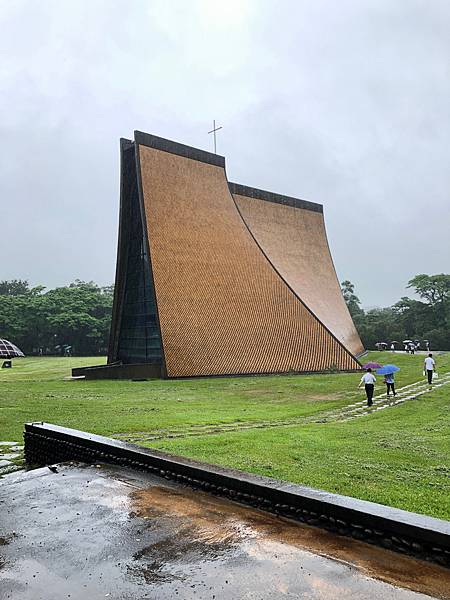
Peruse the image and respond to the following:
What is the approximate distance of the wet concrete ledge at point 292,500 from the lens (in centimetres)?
261

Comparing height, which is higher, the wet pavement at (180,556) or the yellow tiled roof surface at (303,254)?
the yellow tiled roof surface at (303,254)

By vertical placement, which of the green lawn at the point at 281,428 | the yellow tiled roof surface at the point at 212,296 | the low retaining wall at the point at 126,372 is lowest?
the green lawn at the point at 281,428

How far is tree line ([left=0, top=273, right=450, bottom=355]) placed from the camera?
33.5 metres

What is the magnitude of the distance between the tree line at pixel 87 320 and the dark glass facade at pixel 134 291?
18741 millimetres

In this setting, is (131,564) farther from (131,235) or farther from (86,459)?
(131,235)

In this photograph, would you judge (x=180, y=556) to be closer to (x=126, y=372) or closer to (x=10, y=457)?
(x=10, y=457)

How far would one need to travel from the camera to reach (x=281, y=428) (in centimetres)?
700

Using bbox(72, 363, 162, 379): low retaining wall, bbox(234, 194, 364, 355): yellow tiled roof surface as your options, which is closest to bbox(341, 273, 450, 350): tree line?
bbox(234, 194, 364, 355): yellow tiled roof surface

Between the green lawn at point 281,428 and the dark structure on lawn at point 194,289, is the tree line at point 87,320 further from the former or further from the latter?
the green lawn at point 281,428

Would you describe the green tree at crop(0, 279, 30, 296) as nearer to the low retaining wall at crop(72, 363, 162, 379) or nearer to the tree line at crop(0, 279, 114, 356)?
the tree line at crop(0, 279, 114, 356)

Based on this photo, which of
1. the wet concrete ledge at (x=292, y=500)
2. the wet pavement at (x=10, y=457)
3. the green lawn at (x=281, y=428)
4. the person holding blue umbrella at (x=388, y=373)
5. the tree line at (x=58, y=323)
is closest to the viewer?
the wet concrete ledge at (x=292, y=500)

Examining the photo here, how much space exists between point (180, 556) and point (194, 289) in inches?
543

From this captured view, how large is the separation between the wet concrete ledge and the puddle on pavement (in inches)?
2.2

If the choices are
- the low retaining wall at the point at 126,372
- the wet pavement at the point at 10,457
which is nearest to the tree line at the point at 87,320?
the low retaining wall at the point at 126,372
